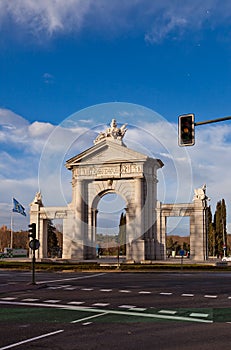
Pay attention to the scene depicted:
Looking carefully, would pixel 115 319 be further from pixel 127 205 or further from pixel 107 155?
pixel 107 155

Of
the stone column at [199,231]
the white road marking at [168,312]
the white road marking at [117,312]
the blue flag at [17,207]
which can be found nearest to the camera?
the white road marking at [117,312]

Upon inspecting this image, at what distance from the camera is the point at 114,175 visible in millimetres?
55969

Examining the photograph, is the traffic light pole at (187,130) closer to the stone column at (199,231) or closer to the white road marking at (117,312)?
the white road marking at (117,312)

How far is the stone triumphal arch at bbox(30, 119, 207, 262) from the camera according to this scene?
178ft

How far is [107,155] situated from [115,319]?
4421cm

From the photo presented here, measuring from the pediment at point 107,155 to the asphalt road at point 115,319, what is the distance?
116ft

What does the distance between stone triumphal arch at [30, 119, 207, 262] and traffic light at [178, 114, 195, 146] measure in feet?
121

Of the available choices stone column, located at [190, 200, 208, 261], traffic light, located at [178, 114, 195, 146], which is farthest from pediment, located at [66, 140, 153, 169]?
traffic light, located at [178, 114, 195, 146]

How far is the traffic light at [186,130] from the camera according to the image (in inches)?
675

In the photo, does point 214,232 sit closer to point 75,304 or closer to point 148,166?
point 148,166

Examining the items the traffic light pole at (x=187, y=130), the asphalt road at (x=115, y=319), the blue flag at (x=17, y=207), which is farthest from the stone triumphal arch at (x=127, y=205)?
the traffic light pole at (x=187, y=130)

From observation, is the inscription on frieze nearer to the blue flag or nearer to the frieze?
the frieze

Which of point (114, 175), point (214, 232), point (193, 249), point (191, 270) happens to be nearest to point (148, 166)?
point (114, 175)

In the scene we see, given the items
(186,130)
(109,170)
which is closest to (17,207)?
(109,170)
